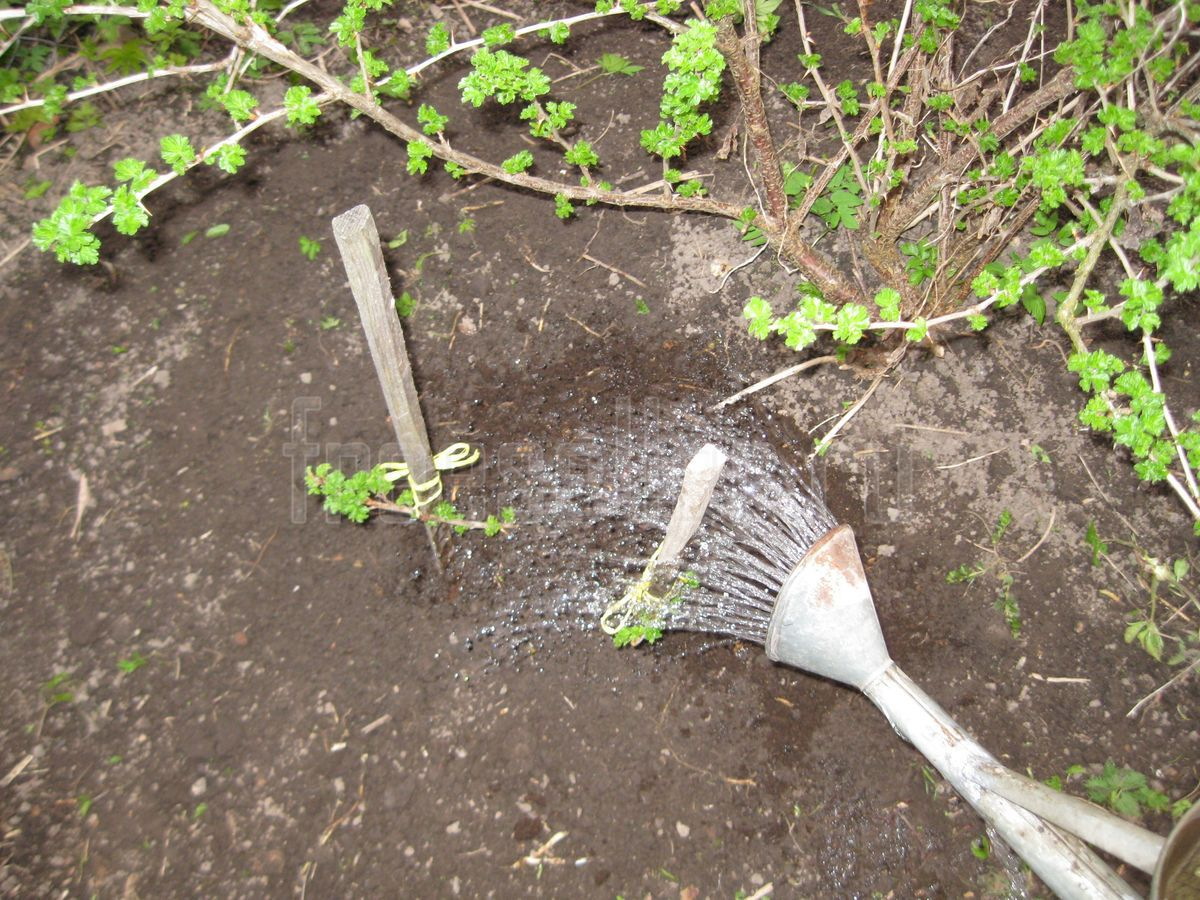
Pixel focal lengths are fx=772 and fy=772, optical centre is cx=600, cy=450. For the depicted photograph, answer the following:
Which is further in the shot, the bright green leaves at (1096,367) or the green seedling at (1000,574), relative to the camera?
the green seedling at (1000,574)

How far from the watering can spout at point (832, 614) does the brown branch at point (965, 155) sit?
3.07ft

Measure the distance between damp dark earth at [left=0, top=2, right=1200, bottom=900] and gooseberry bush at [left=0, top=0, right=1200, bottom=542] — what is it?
0.18 metres

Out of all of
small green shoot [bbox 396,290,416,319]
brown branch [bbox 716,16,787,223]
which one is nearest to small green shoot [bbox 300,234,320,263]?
small green shoot [bbox 396,290,416,319]

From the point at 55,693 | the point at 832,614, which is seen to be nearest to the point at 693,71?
the point at 832,614

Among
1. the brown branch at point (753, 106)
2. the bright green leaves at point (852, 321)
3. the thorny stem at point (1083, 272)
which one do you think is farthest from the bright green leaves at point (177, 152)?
the thorny stem at point (1083, 272)

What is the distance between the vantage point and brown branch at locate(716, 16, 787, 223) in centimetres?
159

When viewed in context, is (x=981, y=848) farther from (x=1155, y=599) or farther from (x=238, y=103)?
(x=238, y=103)

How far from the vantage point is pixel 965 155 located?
1838 millimetres

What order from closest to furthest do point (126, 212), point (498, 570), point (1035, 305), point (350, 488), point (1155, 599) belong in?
1. point (126, 212)
2. point (350, 488)
3. point (1155, 599)
4. point (498, 570)
5. point (1035, 305)

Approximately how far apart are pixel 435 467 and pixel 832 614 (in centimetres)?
102

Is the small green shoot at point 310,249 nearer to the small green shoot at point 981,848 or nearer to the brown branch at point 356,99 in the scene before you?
the brown branch at point 356,99

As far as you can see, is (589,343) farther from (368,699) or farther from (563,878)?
(563,878)

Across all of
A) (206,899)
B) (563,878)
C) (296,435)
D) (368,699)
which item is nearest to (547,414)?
(296,435)

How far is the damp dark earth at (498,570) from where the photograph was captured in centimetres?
179
